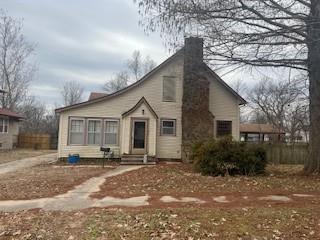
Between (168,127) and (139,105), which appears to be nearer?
(139,105)

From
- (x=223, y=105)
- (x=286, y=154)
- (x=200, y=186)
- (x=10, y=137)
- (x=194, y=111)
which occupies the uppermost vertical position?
(x=223, y=105)

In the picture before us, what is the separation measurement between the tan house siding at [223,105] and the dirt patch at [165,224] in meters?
13.8

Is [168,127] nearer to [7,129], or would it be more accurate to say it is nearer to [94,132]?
[94,132]

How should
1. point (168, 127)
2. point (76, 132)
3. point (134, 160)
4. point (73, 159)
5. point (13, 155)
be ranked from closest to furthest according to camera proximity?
point (134, 160)
point (73, 159)
point (76, 132)
point (168, 127)
point (13, 155)

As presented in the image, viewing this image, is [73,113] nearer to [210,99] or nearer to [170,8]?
[210,99]

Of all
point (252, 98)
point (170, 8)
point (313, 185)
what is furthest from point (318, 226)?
point (252, 98)

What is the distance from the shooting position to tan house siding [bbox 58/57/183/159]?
775 inches

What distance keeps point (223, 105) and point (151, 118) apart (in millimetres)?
4761

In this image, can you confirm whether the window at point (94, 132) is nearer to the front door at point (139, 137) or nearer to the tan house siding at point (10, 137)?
the front door at point (139, 137)

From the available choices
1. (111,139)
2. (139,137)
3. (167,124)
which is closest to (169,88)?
(167,124)

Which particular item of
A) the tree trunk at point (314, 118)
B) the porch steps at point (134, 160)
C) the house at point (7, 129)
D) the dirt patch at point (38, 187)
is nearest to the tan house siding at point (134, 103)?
the porch steps at point (134, 160)

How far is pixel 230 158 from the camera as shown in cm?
1294

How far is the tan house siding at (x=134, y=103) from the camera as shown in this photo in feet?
64.6

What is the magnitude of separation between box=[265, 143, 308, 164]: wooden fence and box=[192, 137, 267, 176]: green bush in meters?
9.08
